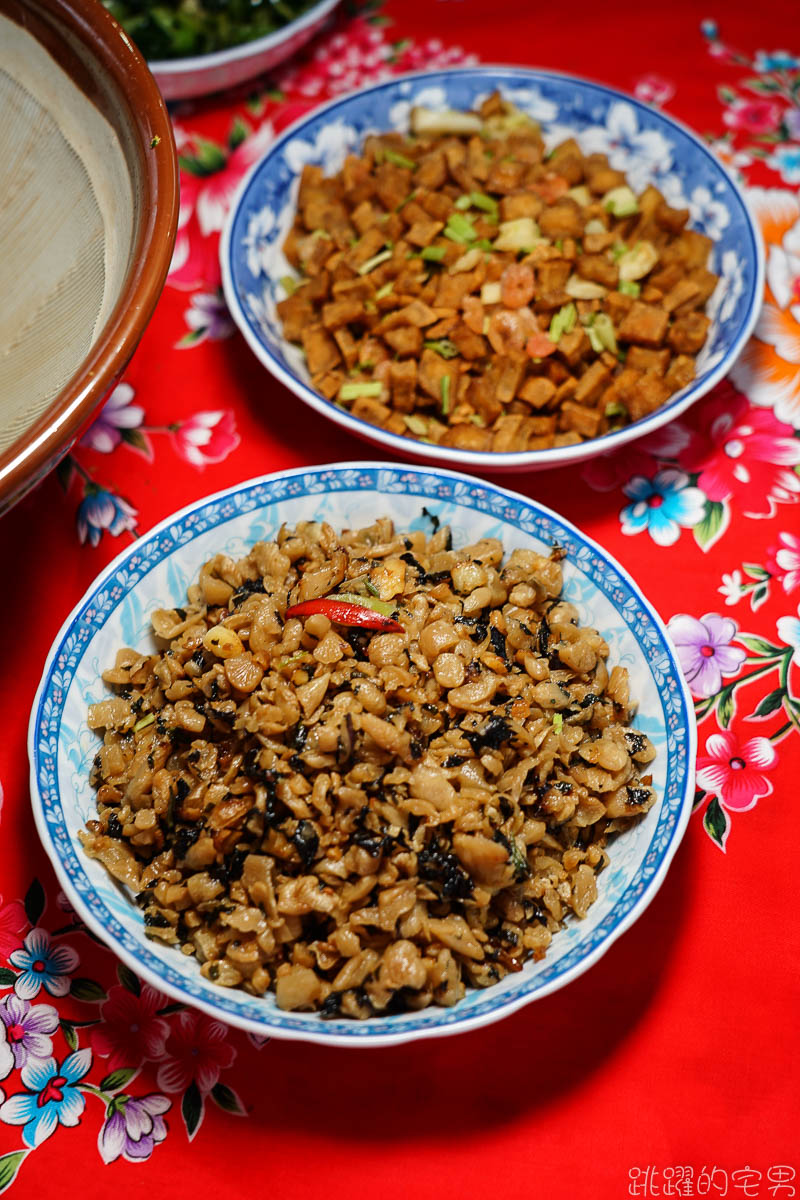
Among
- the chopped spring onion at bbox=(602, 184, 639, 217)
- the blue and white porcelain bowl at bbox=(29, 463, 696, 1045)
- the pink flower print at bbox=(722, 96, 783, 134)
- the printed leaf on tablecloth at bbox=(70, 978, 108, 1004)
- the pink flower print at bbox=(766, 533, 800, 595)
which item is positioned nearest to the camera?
the blue and white porcelain bowl at bbox=(29, 463, 696, 1045)

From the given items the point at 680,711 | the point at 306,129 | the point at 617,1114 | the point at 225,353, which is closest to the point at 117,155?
the point at 225,353

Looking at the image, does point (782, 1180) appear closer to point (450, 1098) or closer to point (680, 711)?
point (450, 1098)

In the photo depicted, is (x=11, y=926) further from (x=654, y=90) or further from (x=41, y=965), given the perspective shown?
(x=654, y=90)

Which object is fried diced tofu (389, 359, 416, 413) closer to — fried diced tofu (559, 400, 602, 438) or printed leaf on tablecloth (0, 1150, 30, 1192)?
fried diced tofu (559, 400, 602, 438)

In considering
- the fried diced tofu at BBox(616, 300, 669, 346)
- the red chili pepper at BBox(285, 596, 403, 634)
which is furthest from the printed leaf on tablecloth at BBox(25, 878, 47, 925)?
the fried diced tofu at BBox(616, 300, 669, 346)

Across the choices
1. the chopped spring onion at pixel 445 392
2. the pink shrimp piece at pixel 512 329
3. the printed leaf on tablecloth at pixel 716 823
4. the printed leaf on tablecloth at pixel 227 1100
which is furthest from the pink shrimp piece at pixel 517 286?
the printed leaf on tablecloth at pixel 227 1100

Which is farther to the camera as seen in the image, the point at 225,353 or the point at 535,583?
the point at 225,353

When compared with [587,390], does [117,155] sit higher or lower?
higher
